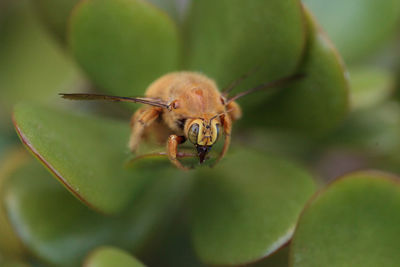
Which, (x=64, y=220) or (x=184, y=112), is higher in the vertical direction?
(x=184, y=112)

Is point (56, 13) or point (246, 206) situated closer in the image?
point (246, 206)

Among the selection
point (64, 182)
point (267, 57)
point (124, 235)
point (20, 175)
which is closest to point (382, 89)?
point (267, 57)

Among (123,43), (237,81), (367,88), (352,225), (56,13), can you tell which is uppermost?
(56,13)

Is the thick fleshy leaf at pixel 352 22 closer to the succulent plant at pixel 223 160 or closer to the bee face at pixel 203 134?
the succulent plant at pixel 223 160

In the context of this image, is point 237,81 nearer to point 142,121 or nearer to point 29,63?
point 142,121

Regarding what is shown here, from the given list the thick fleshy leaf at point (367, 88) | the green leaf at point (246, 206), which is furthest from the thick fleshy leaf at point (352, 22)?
the green leaf at point (246, 206)

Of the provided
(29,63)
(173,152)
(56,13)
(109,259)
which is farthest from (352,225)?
(29,63)

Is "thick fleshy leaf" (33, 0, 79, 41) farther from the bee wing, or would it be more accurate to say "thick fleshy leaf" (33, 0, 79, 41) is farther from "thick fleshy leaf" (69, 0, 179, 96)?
the bee wing
